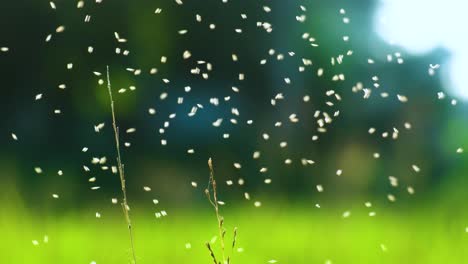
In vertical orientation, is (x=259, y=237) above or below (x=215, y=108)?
below

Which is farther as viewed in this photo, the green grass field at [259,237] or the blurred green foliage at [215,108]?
the blurred green foliage at [215,108]

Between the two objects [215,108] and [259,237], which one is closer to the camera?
[259,237]

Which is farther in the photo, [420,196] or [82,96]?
[82,96]

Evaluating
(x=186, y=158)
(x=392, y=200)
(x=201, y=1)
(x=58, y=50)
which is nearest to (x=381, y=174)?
(x=392, y=200)

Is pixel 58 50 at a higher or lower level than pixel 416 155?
higher

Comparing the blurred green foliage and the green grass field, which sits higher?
the blurred green foliage

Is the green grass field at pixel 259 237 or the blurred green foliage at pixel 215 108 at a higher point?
the blurred green foliage at pixel 215 108

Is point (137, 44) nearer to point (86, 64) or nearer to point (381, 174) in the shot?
point (86, 64)

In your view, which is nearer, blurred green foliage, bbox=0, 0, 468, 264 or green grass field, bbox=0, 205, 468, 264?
green grass field, bbox=0, 205, 468, 264
